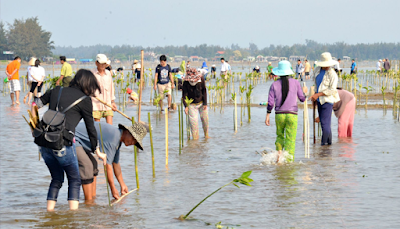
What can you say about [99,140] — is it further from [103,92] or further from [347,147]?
[347,147]

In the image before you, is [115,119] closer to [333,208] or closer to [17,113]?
[17,113]

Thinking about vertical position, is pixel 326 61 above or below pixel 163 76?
above

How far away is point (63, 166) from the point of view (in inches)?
228

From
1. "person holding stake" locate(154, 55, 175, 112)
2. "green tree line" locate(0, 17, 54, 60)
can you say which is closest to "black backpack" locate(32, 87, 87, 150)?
"person holding stake" locate(154, 55, 175, 112)

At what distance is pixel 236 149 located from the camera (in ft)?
37.1

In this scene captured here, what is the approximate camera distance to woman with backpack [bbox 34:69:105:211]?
567 centimetres

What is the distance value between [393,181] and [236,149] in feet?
12.9

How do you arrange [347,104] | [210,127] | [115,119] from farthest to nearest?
[115,119]
[210,127]
[347,104]

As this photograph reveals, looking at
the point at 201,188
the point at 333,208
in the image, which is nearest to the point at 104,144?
the point at 201,188

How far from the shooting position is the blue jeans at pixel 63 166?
5.68 metres

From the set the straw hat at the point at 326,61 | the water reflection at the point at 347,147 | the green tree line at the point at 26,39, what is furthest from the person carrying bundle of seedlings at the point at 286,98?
the green tree line at the point at 26,39

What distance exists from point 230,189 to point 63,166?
2629 millimetres

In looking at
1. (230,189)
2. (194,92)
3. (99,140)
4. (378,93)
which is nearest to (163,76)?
(194,92)

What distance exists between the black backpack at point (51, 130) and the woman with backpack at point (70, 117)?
3 centimetres
